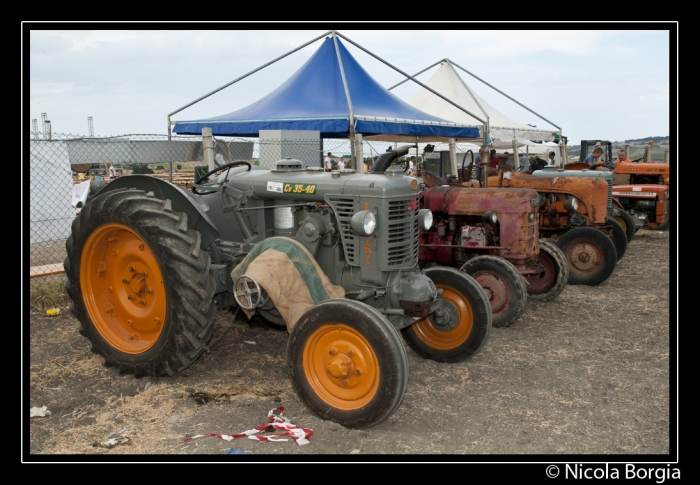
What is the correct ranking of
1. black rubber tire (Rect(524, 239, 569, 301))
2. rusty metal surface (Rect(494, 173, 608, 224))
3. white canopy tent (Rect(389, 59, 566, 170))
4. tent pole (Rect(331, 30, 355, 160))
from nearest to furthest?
black rubber tire (Rect(524, 239, 569, 301))
rusty metal surface (Rect(494, 173, 608, 224))
tent pole (Rect(331, 30, 355, 160))
white canopy tent (Rect(389, 59, 566, 170))

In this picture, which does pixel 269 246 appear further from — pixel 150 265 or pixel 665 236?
pixel 665 236

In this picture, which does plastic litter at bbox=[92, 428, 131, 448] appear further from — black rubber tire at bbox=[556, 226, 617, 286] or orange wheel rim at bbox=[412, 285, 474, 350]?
black rubber tire at bbox=[556, 226, 617, 286]

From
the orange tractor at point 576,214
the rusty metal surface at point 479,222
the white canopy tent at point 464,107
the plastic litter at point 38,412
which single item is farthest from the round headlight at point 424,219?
the white canopy tent at point 464,107

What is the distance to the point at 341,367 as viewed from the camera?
10.9ft

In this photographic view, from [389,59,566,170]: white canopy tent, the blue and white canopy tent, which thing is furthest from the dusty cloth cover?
[389,59,566,170]: white canopy tent

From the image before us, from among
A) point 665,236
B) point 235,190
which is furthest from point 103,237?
point 665,236

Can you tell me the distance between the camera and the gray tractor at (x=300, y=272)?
3.36 m

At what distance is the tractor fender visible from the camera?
4109mm

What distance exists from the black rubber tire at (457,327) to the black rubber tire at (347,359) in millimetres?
1277

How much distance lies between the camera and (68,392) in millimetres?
3900

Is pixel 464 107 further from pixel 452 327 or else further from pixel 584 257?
pixel 452 327

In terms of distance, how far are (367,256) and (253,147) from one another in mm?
5352

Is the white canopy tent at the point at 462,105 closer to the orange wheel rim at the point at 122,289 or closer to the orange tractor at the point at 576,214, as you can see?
the orange tractor at the point at 576,214

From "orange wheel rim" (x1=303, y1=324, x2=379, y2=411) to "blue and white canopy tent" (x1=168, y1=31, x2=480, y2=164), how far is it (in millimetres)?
5330
